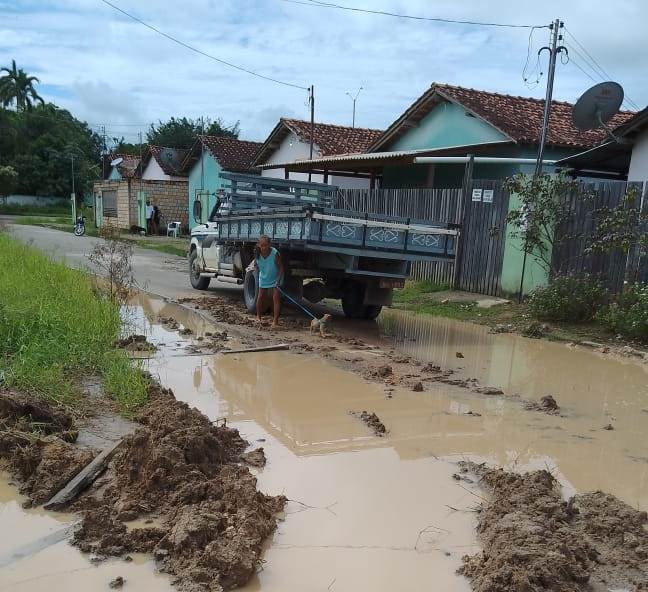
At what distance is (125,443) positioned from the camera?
14.2ft

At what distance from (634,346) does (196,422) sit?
6581mm

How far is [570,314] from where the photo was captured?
10.1 meters

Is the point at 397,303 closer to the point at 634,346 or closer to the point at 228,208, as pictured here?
the point at 228,208

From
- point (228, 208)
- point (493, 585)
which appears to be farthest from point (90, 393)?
point (228, 208)

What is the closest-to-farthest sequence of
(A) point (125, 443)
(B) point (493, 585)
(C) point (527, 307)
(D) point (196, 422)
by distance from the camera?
(B) point (493, 585) → (A) point (125, 443) → (D) point (196, 422) → (C) point (527, 307)

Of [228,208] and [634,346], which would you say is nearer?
[634,346]

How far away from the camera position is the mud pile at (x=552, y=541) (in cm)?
304

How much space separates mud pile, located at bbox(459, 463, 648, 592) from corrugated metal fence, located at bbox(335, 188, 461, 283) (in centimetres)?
890

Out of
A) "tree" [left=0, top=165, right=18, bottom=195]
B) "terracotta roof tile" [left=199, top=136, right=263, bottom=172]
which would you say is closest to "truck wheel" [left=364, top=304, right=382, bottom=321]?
"terracotta roof tile" [left=199, top=136, right=263, bottom=172]

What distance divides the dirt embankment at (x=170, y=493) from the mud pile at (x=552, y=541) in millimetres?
1235

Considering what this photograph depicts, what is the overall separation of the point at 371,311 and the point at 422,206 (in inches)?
194

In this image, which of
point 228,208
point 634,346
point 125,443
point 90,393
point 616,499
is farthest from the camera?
point 228,208

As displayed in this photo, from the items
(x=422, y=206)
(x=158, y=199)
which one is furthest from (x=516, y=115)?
(x=158, y=199)

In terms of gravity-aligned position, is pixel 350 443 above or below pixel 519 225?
below
